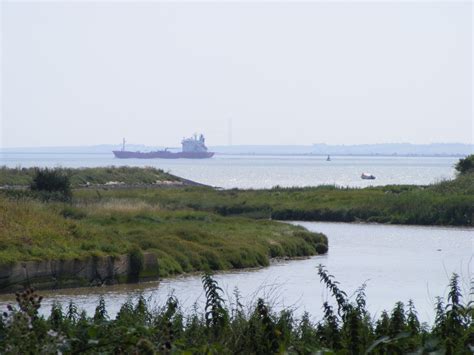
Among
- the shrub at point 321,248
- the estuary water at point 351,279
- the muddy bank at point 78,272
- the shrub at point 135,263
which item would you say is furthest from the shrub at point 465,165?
the shrub at point 135,263

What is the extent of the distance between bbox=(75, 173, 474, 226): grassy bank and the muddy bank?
2354 cm

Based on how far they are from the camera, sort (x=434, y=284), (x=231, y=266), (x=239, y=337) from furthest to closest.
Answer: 1. (x=231, y=266)
2. (x=434, y=284)
3. (x=239, y=337)

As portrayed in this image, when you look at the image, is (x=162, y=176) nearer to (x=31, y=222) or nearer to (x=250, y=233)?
(x=250, y=233)

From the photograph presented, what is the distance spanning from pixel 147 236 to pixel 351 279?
23.7ft

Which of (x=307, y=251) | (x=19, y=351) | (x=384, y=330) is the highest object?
(x=19, y=351)

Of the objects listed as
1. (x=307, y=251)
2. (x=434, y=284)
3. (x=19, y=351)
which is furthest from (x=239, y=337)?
(x=307, y=251)

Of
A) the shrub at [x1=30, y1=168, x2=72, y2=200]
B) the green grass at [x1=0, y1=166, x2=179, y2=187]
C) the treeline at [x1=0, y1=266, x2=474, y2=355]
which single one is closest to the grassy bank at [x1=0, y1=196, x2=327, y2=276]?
the shrub at [x1=30, y1=168, x2=72, y2=200]

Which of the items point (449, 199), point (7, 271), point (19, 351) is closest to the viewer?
point (19, 351)

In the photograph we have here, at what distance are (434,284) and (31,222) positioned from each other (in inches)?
434

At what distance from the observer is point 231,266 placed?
102 ft

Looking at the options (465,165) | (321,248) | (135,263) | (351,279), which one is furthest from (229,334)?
(465,165)

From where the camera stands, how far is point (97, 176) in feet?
273

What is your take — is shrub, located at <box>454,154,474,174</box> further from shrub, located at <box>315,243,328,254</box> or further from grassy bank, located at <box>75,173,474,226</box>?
shrub, located at <box>315,243,328,254</box>

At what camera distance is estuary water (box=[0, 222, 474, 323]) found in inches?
837
